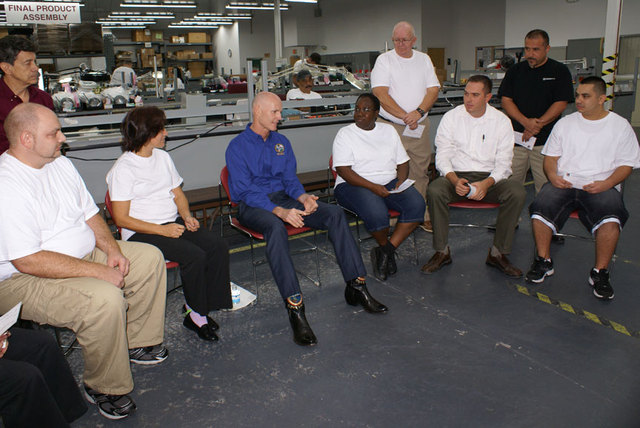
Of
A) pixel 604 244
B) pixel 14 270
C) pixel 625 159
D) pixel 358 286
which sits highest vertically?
pixel 625 159

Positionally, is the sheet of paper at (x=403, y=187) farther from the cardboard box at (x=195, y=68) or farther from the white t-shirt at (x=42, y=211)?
the cardboard box at (x=195, y=68)

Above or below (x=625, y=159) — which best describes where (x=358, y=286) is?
below

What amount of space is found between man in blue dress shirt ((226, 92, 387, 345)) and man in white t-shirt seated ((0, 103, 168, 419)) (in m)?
0.91

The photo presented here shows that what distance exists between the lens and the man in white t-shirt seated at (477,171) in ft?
11.5

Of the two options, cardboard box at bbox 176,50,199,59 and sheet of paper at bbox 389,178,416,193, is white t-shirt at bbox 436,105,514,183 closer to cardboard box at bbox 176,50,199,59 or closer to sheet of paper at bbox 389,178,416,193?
sheet of paper at bbox 389,178,416,193

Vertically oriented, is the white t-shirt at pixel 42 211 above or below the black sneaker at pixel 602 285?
above

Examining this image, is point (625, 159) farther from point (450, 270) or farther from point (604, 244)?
point (450, 270)

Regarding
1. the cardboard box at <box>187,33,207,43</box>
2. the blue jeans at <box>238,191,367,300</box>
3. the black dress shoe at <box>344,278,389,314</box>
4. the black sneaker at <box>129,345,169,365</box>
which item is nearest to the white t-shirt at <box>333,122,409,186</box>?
the blue jeans at <box>238,191,367,300</box>

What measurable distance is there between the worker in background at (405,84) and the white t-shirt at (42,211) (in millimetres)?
2565

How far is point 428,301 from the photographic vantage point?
125 inches

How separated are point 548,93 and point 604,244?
1.50 metres

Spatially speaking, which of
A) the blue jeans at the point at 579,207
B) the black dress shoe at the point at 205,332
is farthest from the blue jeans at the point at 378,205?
the black dress shoe at the point at 205,332

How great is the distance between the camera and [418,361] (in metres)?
2.51

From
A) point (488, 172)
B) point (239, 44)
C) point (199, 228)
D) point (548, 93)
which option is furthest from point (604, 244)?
point (239, 44)
